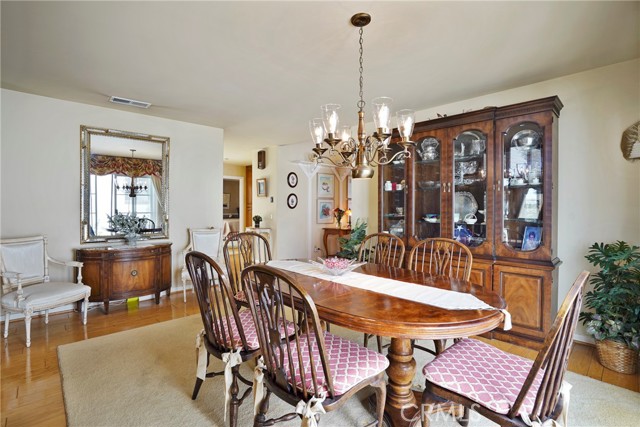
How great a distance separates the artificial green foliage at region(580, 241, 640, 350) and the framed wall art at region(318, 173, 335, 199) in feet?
16.1

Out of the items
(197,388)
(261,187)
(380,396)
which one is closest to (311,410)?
(380,396)

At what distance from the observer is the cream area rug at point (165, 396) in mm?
1843

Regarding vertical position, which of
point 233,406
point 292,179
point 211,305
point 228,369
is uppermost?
point 292,179

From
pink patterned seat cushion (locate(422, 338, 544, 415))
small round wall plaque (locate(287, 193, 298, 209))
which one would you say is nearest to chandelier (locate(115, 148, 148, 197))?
small round wall plaque (locate(287, 193, 298, 209))

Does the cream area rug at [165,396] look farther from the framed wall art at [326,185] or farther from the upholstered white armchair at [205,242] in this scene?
the framed wall art at [326,185]

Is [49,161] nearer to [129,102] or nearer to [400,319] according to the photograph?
[129,102]

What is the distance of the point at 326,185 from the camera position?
6.93 m

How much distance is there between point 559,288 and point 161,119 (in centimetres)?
502

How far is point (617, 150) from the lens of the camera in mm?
2668

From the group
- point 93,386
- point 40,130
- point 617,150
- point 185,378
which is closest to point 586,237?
point 617,150

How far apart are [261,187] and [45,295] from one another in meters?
4.05

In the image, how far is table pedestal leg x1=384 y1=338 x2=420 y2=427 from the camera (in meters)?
1.75

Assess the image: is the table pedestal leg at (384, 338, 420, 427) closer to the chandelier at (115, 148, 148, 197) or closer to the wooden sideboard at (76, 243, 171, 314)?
the wooden sideboard at (76, 243, 171, 314)

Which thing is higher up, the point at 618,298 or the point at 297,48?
the point at 297,48
